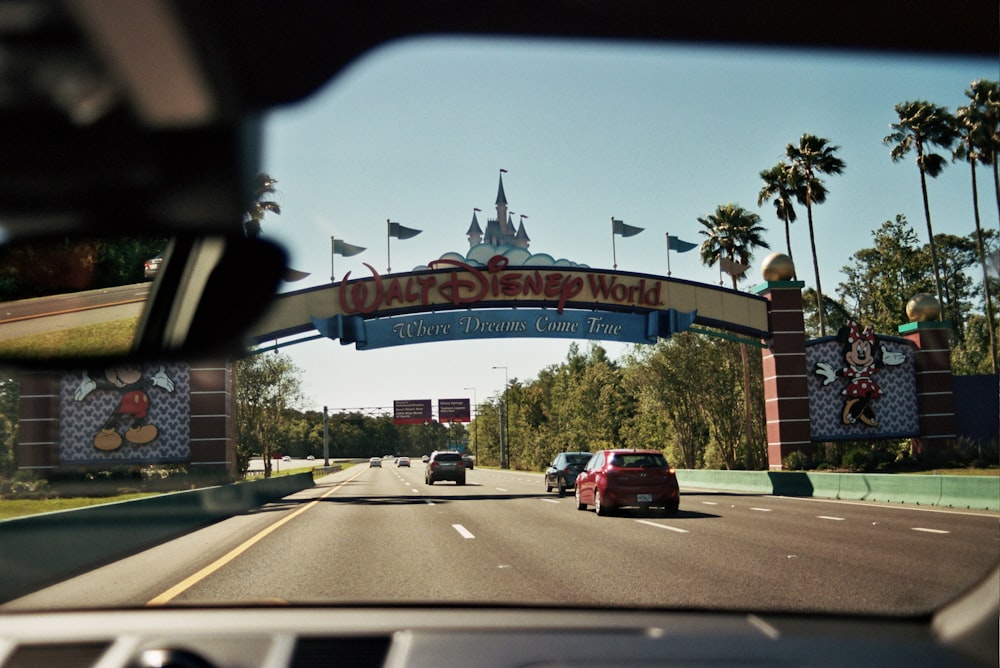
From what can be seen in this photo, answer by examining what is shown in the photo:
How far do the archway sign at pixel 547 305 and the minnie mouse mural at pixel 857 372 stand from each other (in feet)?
10.4

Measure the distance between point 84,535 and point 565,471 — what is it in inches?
844

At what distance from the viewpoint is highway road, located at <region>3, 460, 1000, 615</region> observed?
4801 mm

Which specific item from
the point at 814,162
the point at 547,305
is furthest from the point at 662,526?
the point at 547,305

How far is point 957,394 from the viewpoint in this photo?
18.6 ft

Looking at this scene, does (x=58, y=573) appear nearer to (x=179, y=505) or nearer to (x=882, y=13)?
(x=179, y=505)

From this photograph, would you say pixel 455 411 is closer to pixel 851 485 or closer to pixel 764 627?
pixel 851 485

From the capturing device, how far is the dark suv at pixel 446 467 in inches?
1630

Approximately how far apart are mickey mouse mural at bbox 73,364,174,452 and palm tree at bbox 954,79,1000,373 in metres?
4.77

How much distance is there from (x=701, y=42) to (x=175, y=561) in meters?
9.75

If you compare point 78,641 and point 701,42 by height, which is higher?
point 701,42

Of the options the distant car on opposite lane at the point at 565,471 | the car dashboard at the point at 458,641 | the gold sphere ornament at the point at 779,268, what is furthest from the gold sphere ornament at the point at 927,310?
the gold sphere ornament at the point at 779,268

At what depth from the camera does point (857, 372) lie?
1380 inches

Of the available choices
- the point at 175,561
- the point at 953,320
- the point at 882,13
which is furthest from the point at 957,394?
the point at 175,561

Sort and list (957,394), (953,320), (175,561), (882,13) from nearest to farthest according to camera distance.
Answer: (882,13) < (953,320) < (957,394) < (175,561)
